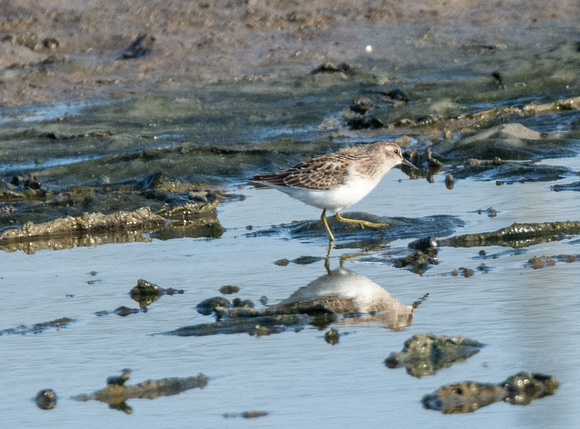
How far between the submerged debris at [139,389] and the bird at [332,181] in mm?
3651

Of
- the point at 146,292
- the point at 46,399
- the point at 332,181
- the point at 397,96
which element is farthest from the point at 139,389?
the point at 397,96

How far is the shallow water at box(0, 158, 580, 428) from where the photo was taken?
4230 millimetres

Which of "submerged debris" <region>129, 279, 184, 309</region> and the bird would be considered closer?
"submerged debris" <region>129, 279, 184, 309</region>

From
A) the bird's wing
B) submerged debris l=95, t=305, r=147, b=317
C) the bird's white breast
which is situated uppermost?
the bird's wing

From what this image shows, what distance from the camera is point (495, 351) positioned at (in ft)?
15.6

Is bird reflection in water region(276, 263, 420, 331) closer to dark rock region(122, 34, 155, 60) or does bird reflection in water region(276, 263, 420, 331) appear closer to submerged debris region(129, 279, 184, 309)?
submerged debris region(129, 279, 184, 309)

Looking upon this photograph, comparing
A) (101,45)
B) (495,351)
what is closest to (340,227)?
(495,351)

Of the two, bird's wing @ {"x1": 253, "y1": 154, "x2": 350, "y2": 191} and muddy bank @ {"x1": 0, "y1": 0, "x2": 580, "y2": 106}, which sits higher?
muddy bank @ {"x1": 0, "y1": 0, "x2": 580, "y2": 106}

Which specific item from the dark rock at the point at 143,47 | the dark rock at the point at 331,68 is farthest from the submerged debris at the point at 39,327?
the dark rock at the point at 143,47

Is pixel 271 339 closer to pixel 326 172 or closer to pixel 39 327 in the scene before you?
pixel 39 327

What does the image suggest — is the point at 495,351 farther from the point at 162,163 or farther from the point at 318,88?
the point at 318,88

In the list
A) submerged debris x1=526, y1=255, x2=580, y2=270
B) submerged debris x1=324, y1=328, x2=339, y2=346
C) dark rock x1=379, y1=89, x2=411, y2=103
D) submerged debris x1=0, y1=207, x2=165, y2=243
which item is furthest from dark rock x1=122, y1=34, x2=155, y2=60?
submerged debris x1=324, y1=328, x2=339, y2=346

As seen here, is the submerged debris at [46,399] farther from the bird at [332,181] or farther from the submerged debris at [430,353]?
the bird at [332,181]

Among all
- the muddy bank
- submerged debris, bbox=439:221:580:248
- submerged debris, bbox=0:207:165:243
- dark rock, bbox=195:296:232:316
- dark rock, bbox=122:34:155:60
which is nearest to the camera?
dark rock, bbox=195:296:232:316
